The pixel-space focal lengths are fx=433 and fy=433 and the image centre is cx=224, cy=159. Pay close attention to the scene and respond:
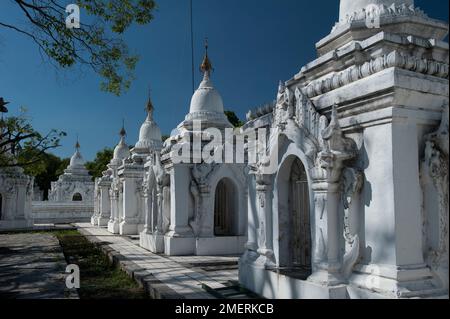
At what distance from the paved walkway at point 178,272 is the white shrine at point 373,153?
2039 mm

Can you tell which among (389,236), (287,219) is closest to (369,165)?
(389,236)

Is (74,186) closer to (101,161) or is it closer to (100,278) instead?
(101,161)

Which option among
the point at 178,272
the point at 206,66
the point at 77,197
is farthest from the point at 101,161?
the point at 178,272

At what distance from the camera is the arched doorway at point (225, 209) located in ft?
49.7

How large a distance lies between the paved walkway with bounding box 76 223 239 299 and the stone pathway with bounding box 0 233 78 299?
1619 mm

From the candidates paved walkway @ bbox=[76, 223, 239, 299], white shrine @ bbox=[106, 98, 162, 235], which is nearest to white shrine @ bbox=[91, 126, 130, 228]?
white shrine @ bbox=[106, 98, 162, 235]

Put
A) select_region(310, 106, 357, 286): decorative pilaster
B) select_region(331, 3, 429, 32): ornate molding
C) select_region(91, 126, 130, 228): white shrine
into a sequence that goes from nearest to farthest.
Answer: select_region(310, 106, 357, 286): decorative pilaster, select_region(331, 3, 429, 32): ornate molding, select_region(91, 126, 130, 228): white shrine

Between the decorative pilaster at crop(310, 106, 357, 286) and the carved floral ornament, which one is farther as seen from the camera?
the carved floral ornament

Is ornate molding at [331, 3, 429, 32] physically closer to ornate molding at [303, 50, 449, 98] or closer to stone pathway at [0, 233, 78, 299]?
ornate molding at [303, 50, 449, 98]

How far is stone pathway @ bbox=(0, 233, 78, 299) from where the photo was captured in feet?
29.8

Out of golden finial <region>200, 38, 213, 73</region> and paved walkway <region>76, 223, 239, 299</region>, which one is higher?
golden finial <region>200, 38, 213, 73</region>
